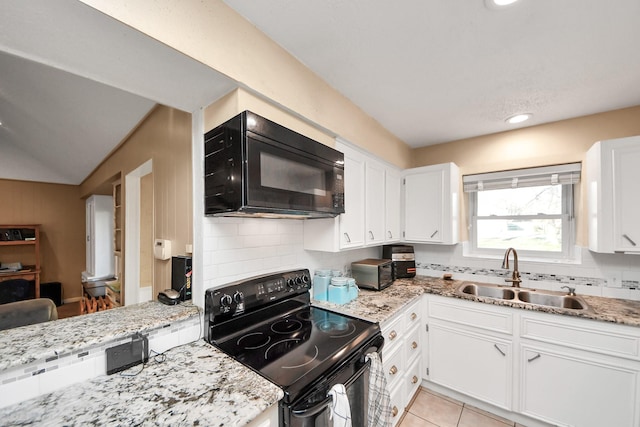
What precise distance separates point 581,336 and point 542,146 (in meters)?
1.62

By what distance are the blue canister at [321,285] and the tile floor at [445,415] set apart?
1102 mm

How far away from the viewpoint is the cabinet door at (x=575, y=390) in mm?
1514

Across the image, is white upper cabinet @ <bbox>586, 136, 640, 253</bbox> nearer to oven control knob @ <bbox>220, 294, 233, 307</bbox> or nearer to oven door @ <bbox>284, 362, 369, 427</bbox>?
oven door @ <bbox>284, 362, 369, 427</bbox>

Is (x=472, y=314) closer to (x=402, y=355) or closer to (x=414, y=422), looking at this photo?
(x=402, y=355)

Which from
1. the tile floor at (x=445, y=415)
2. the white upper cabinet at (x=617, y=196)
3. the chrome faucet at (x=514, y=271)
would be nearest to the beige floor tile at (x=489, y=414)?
the tile floor at (x=445, y=415)

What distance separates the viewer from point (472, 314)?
1.97 meters

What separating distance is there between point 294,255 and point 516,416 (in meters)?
2.06

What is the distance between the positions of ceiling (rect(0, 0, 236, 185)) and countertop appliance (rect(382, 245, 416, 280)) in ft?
7.10

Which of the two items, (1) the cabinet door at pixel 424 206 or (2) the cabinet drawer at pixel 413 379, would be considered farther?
(1) the cabinet door at pixel 424 206

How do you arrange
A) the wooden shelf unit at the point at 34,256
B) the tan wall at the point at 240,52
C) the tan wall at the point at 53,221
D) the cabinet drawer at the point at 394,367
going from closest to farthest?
1. the tan wall at the point at 240,52
2. the cabinet drawer at the point at 394,367
3. the wooden shelf unit at the point at 34,256
4. the tan wall at the point at 53,221

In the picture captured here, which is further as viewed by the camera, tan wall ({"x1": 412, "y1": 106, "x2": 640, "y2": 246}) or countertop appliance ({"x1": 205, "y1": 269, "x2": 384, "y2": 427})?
tan wall ({"x1": 412, "y1": 106, "x2": 640, "y2": 246})

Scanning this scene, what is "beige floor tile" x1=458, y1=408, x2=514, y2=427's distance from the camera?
5.96ft

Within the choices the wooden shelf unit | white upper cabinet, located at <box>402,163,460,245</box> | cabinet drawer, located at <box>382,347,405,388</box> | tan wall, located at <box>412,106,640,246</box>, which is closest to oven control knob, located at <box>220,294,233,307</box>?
cabinet drawer, located at <box>382,347,405,388</box>

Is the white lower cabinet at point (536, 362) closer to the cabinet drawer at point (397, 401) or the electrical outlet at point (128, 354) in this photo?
the cabinet drawer at point (397, 401)
